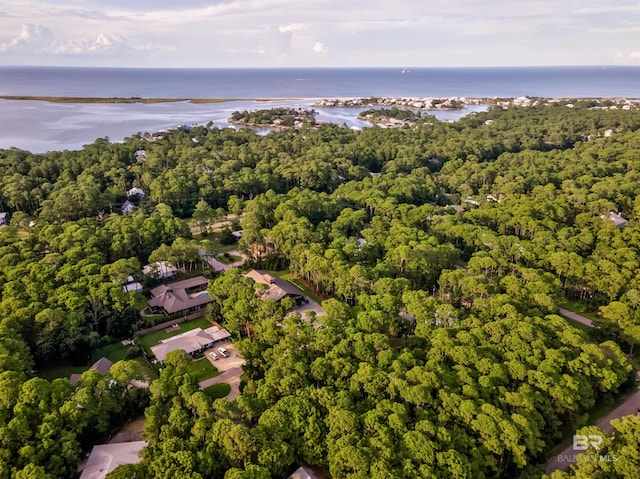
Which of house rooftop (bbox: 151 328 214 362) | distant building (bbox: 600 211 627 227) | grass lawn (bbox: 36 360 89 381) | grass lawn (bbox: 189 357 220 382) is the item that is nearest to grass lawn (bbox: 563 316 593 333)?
distant building (bbox: 600 211 627 227)

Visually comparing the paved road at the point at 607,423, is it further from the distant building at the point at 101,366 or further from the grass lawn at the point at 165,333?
the distant building at the point at 101,366

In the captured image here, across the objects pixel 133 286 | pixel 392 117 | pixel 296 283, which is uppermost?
pixel 392 117

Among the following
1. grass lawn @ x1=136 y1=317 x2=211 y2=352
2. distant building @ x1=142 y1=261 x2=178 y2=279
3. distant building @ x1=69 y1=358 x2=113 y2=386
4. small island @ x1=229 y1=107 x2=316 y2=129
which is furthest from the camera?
small island @ x1=229 y1=107 x2=316 y2=129

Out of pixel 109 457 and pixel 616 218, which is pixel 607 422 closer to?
pixel 109 457

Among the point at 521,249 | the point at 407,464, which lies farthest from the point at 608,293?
the point at 407,464

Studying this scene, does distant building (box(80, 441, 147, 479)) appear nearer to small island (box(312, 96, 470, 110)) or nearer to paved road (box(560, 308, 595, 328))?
paved road (box(560, 308, 595, 328))

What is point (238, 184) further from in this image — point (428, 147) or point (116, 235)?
point (428, 147)

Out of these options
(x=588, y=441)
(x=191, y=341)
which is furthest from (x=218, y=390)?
(x=588, y=441)

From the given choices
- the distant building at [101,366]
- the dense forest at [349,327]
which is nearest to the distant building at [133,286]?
the dense forest at [349,327]
